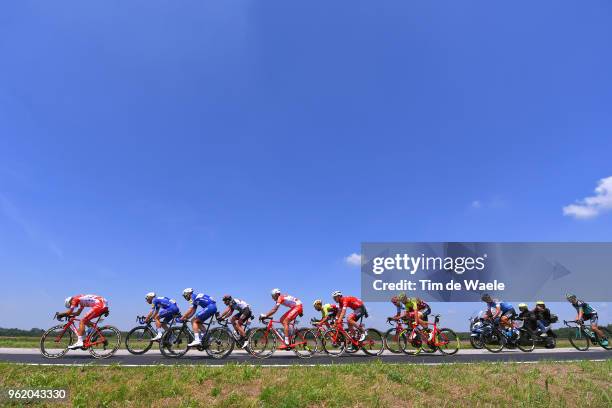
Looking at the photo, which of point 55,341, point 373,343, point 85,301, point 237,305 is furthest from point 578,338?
point 55,341

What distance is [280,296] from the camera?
12836mm

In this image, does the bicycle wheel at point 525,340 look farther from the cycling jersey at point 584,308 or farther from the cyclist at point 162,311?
the cyclist at point 162,311

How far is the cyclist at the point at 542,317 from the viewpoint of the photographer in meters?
17.0

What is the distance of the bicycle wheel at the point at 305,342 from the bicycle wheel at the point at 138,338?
4504 millimetres

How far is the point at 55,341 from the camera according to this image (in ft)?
38.8

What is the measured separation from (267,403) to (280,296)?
18.6 feet

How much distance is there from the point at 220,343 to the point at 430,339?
759cm

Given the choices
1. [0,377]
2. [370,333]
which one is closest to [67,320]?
[0,377]

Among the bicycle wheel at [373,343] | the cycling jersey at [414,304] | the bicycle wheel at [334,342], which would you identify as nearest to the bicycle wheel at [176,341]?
the bicycle wheel at [334,342]

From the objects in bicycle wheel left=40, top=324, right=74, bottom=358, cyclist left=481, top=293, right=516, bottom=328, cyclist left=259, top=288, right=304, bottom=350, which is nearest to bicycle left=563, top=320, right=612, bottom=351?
cyclist left=481, top=293, right=516, bottom=328

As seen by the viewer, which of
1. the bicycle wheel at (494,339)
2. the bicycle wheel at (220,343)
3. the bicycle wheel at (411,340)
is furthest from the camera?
the bicycle wheel at (494,339)

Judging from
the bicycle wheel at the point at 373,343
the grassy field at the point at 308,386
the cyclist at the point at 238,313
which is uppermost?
the cyclist at the point at 238,313

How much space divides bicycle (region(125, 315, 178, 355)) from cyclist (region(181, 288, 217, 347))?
2.46 ft

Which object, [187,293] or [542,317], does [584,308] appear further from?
[187,293]
